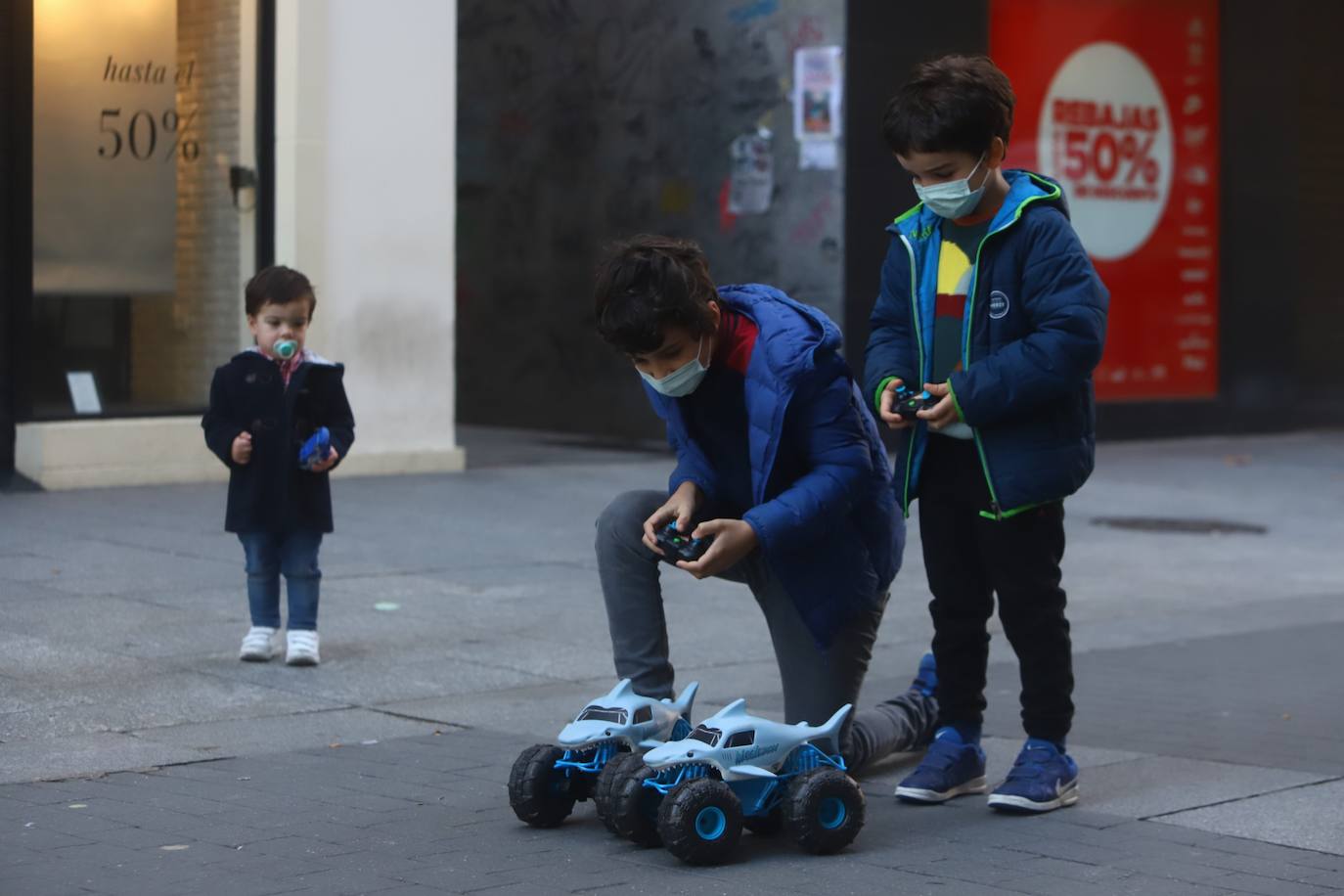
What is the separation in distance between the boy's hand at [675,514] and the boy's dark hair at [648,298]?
1.14 ft

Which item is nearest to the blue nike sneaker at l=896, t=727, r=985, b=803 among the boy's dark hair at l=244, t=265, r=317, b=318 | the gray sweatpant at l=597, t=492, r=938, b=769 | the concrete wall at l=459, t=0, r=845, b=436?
the gray sweatpant at l=597, t=492, r=938, b=769

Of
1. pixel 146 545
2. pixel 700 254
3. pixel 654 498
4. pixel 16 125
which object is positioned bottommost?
pixel 146 545

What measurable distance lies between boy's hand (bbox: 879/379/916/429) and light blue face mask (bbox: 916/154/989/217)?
1.35 ft

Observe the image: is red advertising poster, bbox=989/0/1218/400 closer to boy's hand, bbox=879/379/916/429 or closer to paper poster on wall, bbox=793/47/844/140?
paper poster on wall, bbox=793/47/844/140

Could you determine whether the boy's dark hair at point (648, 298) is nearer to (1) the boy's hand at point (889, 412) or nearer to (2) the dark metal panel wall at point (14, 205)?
(1) the boy's hand at point (889, 412)

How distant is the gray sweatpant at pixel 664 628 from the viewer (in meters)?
4.52

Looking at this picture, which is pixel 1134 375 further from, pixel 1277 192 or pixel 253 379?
pixel 253 379

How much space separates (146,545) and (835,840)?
5.39m

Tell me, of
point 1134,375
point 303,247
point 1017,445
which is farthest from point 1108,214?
point 1017,445

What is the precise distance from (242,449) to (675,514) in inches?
96.4

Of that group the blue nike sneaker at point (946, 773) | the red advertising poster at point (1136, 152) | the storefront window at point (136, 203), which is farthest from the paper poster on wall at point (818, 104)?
the blue nike sneaker at point (946, 773)

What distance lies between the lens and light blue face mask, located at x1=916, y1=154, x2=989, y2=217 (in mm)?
4574

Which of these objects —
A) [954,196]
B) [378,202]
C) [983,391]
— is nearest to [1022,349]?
[983,391]

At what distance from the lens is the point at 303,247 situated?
11.8 m
